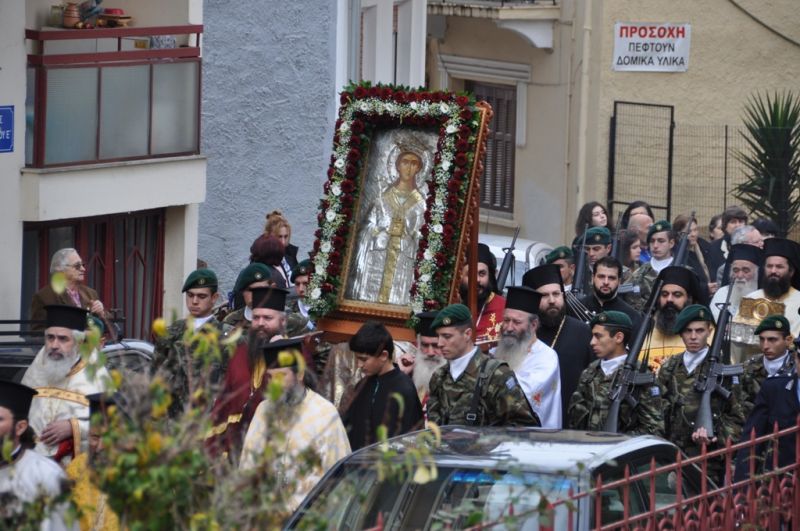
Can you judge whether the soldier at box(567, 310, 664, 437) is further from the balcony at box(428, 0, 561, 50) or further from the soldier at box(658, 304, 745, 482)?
the balcony at box(428, 0, 561, 50)

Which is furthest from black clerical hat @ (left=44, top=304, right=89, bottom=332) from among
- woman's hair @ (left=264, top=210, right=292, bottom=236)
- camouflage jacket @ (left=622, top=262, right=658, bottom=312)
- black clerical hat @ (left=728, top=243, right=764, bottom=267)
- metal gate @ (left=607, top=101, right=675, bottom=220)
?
metal gate @ (left=607, top=101, right=675, bottom=220)

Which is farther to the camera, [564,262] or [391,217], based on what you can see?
[564,262]

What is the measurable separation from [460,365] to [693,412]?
1506mm

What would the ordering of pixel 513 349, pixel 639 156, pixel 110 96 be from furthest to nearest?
pixel 639 156 → pixel 110 96 → pixel 513 349

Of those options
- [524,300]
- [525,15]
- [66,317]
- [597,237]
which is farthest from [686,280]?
[525,15]

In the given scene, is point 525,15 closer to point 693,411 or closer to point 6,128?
point 6,128

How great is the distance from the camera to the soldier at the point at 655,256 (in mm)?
14328

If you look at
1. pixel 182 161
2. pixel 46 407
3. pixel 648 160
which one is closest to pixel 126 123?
pixel 182 161

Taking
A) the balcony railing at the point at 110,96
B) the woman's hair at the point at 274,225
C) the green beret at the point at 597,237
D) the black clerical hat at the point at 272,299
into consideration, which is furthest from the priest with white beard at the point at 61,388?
the green beret at the point at 597,237

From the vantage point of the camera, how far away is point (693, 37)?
23906 mm

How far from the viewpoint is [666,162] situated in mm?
23703

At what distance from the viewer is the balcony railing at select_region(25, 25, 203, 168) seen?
15.1 m

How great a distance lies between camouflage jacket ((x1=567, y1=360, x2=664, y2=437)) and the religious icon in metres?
1.91

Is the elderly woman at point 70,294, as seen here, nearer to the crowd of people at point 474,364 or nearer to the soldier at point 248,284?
the crowd of people at point 474,364
